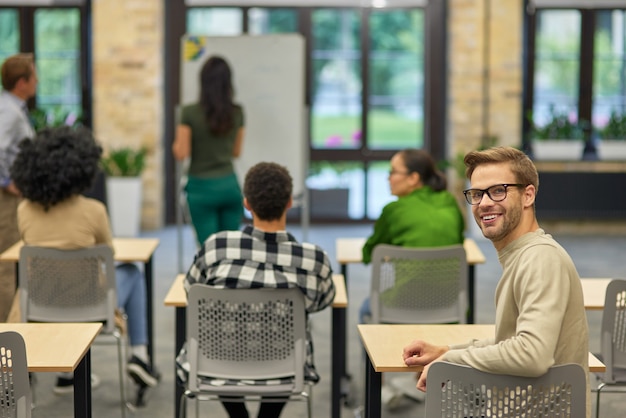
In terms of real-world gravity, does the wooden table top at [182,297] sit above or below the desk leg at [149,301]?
above

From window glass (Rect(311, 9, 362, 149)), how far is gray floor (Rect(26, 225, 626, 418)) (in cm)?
93

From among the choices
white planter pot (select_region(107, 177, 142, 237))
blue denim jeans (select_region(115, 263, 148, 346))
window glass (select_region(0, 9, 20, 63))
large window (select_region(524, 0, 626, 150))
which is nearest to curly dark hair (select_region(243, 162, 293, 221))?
blue denim jeans (select_region(115, 263, 148, 346))

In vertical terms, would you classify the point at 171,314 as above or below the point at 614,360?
below

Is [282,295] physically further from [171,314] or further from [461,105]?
Answer: [461,105]

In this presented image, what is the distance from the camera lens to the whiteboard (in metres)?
7.11

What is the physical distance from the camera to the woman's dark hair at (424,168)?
4.38m

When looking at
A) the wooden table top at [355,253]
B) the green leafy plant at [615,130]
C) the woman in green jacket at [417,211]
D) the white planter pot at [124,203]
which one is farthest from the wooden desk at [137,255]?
the green leafy plant at [615,130]

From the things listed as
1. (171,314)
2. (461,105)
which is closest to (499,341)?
(171,314)

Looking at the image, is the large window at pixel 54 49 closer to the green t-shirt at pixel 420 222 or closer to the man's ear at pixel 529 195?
the green t-shirt at pixel 420 222

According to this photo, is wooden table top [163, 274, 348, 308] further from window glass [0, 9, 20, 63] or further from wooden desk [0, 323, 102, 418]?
window glass [0, 9, 20, 63]

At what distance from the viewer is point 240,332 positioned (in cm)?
335

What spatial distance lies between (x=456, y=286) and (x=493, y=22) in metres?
5.63

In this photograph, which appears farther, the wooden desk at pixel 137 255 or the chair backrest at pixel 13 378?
the wooden desk at pixel 137 255

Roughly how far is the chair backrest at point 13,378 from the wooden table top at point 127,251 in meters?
1.64
